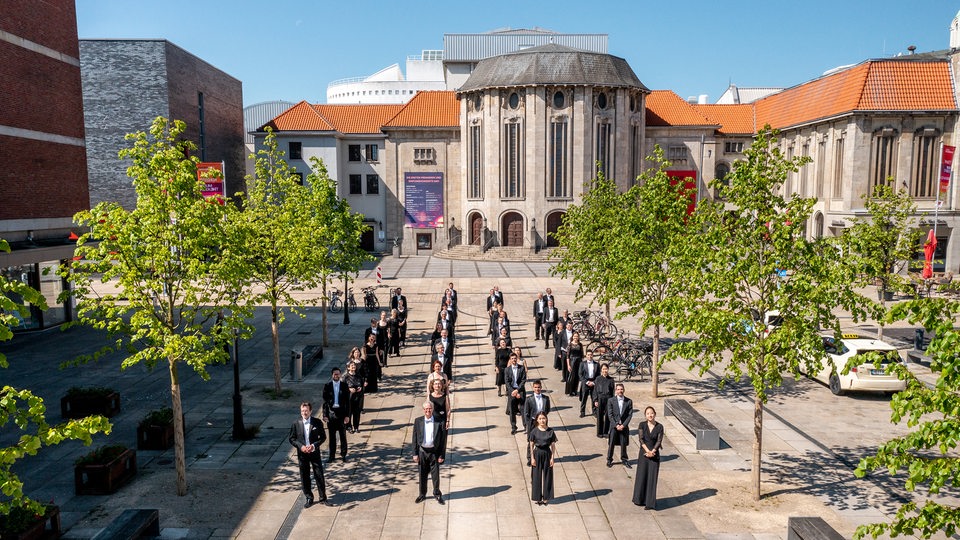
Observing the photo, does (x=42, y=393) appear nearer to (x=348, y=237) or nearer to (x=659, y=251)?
(x=348, y=237)

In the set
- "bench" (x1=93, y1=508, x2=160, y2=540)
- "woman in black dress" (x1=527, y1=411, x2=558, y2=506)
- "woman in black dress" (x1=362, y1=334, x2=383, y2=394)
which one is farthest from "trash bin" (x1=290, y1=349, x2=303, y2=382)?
"woman in black dress" (x1=527, y1=411, x2=558, y2=506)

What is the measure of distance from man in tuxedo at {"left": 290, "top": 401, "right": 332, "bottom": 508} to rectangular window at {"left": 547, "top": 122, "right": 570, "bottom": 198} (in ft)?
167

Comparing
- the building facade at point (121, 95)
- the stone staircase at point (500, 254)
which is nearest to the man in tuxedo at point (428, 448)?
the building facade at point (121, 95)

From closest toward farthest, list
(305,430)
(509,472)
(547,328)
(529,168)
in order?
(305,430) < (509,472) < (547,328) < (529,168)

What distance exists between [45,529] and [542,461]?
25.4ft

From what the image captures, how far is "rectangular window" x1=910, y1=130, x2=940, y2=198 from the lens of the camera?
47.0 metres

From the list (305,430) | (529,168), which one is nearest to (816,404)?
(305,430)

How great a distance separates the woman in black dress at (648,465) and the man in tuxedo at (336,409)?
5871mm

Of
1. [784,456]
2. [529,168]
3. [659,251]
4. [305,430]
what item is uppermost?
[529,168]

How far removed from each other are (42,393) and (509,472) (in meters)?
14.3

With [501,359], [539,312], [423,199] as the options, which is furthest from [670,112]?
[501,359]

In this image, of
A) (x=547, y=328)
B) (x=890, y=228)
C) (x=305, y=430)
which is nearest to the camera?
(x=305, y=430)

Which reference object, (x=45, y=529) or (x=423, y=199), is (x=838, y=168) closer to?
(x=423, y=199)

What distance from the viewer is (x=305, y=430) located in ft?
38.5
